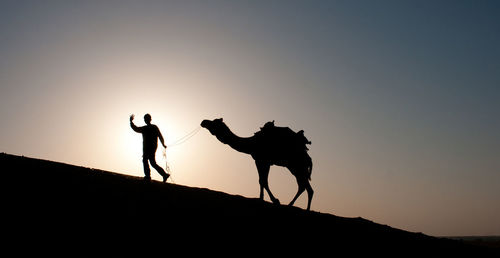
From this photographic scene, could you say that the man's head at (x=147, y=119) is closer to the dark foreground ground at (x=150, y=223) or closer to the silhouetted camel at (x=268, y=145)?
the silhouetted camel at (x=268, y=145)

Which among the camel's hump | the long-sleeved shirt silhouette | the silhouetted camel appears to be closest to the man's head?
the long-sleeved shirt silhouette

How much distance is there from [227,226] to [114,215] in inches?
107

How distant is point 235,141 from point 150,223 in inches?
297

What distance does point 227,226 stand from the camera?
10.8 m

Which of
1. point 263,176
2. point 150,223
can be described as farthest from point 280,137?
point 150,223

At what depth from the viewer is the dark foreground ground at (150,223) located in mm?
7910

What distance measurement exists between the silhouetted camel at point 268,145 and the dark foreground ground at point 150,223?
1.86 metres

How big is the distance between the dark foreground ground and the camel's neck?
6.86 ft

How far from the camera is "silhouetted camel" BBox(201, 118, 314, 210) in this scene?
1645cm

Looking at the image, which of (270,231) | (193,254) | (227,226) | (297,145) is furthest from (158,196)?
(297,145)

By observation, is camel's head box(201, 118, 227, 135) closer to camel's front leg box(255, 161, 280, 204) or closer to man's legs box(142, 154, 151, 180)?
camel's front leg box(255, 161, 280, 204)

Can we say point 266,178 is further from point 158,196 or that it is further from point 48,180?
point 48,180

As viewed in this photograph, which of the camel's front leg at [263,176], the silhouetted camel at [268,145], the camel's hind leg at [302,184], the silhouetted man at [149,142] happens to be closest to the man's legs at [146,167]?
the silhouetted man at [149,142]

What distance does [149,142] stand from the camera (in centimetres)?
1547
